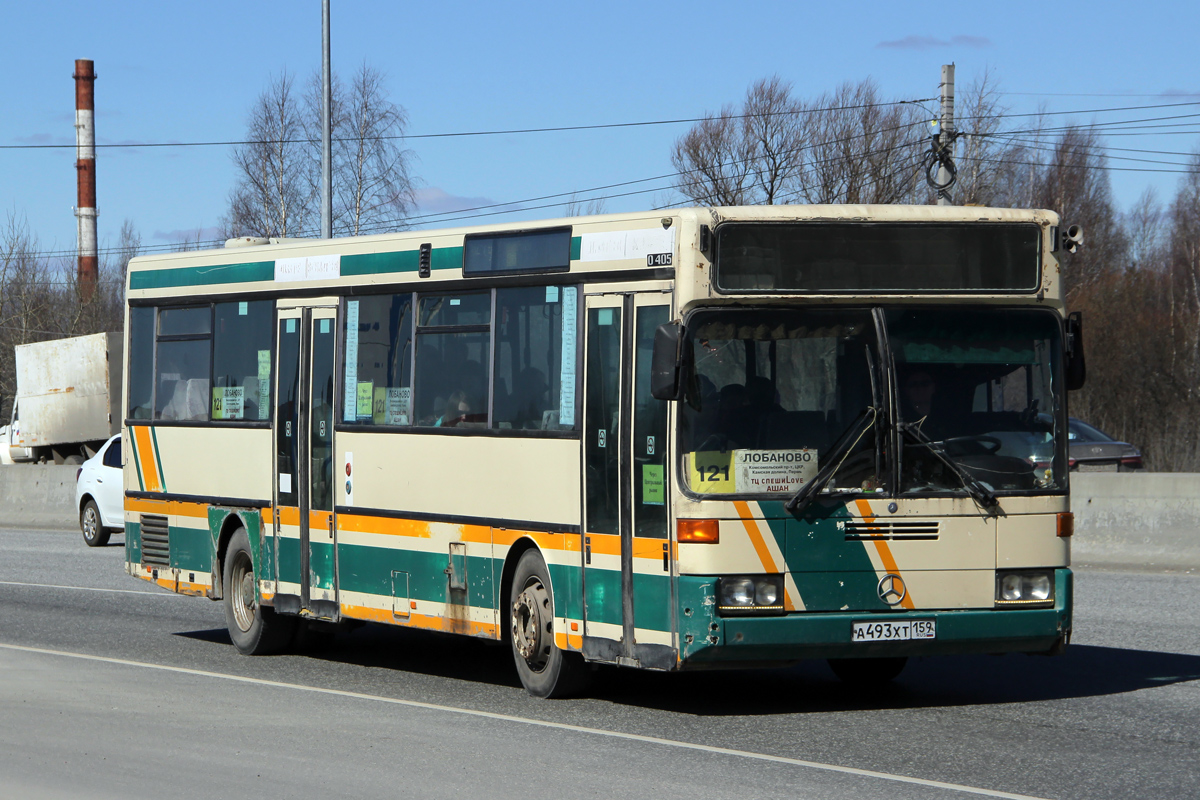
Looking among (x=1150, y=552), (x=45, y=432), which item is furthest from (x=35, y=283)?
(x=1150, y=552)

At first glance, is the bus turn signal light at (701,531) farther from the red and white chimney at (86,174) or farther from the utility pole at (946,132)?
the red and white chimney at (86,174)

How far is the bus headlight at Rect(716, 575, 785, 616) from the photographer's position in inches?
365

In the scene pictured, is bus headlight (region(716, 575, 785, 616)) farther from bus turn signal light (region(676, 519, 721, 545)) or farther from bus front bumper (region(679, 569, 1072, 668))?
bus turn signal light (region(676, 519, 721, 545))

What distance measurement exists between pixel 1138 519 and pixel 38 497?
67.8 feet

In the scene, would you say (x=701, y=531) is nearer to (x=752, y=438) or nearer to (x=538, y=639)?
(x=752, y=438)

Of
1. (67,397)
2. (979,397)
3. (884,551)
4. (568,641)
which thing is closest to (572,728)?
(568,641)

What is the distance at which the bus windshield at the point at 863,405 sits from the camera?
9398mm

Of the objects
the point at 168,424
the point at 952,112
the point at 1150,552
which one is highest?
the point at 952,112

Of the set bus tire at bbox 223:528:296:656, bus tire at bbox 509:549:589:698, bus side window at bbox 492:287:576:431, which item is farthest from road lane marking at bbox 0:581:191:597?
bus side window at bbox 492:287:576:431

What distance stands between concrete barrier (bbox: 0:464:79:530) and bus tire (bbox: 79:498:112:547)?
4.38m

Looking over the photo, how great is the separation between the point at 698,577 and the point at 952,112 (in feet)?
74.6

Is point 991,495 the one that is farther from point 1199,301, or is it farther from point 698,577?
point 1199,301

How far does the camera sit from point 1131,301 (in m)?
49.9

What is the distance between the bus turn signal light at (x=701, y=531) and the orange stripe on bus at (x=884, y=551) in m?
0.80
